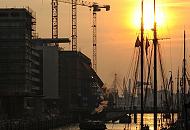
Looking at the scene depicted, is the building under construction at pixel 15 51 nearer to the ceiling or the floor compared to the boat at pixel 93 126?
nearer to the ceiling

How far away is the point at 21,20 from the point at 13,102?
77.1 ft

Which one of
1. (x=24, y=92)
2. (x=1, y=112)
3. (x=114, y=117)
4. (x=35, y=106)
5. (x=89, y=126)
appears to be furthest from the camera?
(x=114, y=117)

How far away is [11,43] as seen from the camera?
17175cm

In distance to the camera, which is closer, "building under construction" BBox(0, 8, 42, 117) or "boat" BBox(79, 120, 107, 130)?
"boat" BBox(79, 120, 107, 130)

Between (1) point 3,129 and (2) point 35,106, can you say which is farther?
(2) point 35,106

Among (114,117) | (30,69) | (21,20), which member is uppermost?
(21,20)

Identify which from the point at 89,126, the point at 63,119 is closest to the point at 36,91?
the point at 63,119

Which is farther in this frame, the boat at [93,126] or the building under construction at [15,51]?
the building under construction at [15,51]

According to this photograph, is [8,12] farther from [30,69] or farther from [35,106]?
[35,106]

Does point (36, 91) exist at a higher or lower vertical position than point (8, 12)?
lower

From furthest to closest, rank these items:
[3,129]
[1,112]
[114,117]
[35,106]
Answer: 1. [114,117]
2. [35,106]
3. [1,112]
4. [3,129]

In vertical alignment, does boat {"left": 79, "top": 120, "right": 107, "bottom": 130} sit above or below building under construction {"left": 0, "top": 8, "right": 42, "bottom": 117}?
below

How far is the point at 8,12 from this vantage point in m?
177

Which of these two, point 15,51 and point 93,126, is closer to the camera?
point 93,126
